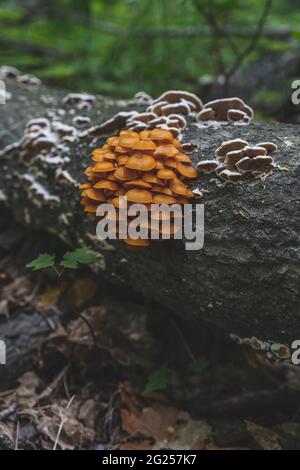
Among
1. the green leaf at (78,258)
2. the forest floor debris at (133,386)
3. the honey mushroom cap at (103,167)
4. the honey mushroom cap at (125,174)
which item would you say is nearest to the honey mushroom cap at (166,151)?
the honey mushroom cap at (125,174)

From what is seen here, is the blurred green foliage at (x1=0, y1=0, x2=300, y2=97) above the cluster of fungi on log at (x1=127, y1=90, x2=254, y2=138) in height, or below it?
above

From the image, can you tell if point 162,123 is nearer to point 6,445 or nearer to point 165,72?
point 6,445

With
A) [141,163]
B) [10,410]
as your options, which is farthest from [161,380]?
[141,163]

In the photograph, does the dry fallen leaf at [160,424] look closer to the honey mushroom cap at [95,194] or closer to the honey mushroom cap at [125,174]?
the honey mushroom cap at [95,194]

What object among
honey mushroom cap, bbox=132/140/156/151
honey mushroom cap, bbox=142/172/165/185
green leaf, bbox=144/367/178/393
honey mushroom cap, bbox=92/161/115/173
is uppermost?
honey mushroom cap, bbox=132/140/156/151

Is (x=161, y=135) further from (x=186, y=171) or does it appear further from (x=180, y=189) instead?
(x=180, y=189)

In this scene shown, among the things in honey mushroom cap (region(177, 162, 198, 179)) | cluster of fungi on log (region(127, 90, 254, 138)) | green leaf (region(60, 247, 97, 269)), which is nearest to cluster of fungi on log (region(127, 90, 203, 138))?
cluster of fungi on log (region(127, 90, 254, 138))

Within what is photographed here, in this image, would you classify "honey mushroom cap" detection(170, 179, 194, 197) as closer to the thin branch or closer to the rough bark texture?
the rough bark texture
